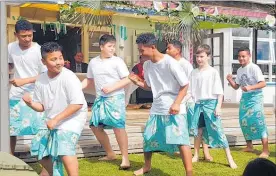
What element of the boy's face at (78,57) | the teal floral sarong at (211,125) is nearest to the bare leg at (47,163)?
the teal floral sarong at (211,125)

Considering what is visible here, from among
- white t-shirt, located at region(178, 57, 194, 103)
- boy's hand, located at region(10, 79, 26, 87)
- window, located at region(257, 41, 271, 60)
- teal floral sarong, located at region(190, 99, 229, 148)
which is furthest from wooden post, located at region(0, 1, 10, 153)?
window, located at region(257, 41, 271, 60)

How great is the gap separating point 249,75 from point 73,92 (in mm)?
2807

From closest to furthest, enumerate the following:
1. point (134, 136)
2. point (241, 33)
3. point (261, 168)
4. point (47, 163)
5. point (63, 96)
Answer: point (261, 168), point (63, 96), point (47, 163), point (134, 136), point (241, 33)

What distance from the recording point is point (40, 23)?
616 cm

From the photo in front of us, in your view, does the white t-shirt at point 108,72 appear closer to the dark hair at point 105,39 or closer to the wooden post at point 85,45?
the dark hair at point 105,39

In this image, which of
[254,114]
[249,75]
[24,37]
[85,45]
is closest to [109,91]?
[24,37]

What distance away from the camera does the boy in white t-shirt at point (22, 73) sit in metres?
4.77

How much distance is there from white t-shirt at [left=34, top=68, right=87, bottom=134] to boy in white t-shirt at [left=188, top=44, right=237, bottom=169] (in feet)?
6.17

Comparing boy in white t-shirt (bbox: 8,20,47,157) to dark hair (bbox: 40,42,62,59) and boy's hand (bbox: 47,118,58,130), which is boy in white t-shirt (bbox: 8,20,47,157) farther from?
boy's hand (bbox: 47,118,58,130)

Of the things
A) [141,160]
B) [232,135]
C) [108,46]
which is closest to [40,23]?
[108,46]

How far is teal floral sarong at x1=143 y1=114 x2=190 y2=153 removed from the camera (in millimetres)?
4461

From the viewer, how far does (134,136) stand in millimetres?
6359

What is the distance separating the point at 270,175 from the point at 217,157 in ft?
12.6

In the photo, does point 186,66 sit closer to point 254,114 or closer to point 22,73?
point 254,114
